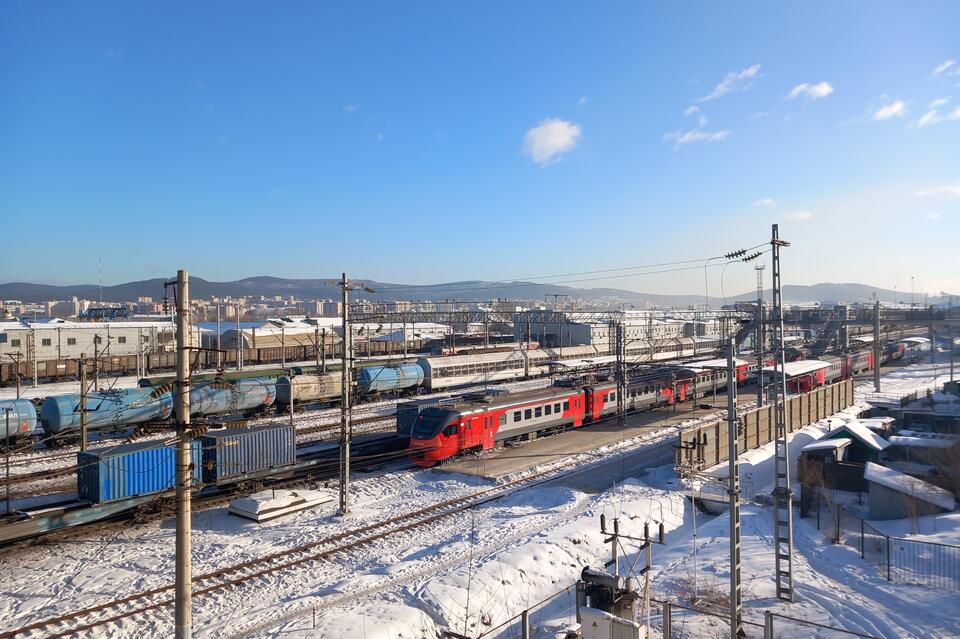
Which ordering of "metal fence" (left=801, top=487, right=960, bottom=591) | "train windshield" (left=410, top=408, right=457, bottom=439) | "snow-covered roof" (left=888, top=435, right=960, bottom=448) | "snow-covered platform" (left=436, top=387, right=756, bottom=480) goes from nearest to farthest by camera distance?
"metal fence" (left=801, top=487, right=960, bottom=591)
"snow-covered roof" (left=888, top=435, right=960, bottom=448)
"train windshield" (left=410, top=408, right=457, bottom=439)
"snow-covered platform" (left=436, top=387, right=756, bottom=480)

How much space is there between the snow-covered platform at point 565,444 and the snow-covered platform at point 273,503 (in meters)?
5.72

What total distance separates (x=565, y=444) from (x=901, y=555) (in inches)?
593

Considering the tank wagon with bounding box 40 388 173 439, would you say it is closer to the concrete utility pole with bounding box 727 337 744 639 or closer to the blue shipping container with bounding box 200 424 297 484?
the blue shipping container with bounding box 200 424 297 484

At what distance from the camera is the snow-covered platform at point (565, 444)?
24.1 m

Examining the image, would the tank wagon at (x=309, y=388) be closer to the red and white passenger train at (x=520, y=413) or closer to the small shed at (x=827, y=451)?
the red and white passenger train at (x=520, y=413)

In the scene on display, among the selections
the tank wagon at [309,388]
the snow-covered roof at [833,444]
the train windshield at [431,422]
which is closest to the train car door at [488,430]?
the train windshield at [431,422]

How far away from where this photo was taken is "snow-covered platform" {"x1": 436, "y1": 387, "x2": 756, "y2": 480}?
24078mm

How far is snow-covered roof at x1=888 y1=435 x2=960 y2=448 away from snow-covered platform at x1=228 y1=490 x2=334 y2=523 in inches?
907

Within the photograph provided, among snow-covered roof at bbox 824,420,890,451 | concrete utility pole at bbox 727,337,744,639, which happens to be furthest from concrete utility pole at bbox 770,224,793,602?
snow-covered roof at bbox 824,420,890,451

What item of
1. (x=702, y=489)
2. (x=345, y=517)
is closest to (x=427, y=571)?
(x=345, y=517)

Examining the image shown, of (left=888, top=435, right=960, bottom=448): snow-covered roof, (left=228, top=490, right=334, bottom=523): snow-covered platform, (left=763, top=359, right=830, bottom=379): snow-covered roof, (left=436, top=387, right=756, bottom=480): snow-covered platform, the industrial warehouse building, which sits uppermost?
the industrial warehouse building

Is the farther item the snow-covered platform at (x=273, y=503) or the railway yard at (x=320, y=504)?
Result: the snow-covered platform at (x=273, y=503)

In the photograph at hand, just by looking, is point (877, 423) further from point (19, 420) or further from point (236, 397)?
point (19, 420)

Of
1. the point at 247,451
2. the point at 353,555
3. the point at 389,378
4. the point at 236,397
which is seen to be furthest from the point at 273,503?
the point at 389,378
